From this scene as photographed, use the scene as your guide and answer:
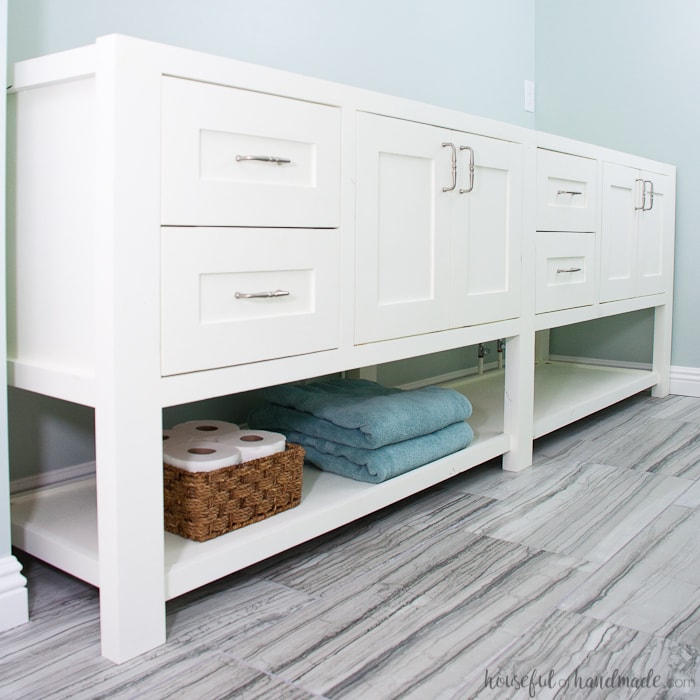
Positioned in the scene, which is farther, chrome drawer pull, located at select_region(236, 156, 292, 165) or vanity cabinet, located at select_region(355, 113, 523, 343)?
vanity cabinet, located at select_region(355, 113, 523, 343)

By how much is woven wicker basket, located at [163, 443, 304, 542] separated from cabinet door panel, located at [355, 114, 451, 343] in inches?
10.5

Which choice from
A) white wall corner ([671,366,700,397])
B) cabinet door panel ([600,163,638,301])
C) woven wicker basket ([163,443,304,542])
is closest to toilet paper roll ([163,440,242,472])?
woven wicker basket ([163,443,304,542])

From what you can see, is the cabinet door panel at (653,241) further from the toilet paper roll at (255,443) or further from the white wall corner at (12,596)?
the white wall corner at (12,596)

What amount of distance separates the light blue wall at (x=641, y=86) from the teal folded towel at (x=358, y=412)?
1.45 meters

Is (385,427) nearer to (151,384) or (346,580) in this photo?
(346,580)

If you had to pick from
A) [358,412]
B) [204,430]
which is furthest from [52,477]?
[358,412]

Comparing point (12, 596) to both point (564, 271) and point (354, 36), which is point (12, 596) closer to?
point (564, 271)

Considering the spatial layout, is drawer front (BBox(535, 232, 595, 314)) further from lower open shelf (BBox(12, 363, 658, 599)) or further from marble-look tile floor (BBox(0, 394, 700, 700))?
marble-look tile floor (BBox(0, 394, 700, 700))

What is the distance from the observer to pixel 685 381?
285 centimetres

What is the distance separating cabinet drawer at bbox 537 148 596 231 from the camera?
1945mm

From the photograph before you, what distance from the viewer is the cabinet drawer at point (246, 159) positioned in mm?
1071

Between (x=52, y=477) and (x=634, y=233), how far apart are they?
5.88ft

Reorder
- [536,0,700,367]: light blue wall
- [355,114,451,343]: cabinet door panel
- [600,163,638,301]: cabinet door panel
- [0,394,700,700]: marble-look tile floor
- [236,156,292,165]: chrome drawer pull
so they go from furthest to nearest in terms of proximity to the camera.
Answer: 1. [536,0,700,367]: light blue wall
2. [600,163,638,301]: cabinet door panel
3. [355,114,451,343]: cabinet door panel
4. [236,156,292,165]: chrome drawer pull
5. [0,394,700,700]: marble-look tile floor

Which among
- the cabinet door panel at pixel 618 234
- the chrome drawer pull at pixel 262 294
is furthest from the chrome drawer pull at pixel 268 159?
the cabinet door panel at pixel 618 234
